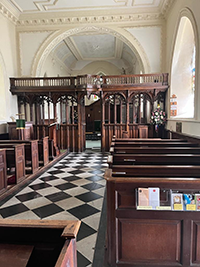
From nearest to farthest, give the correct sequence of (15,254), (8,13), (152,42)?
(15,254) → (8,13) → (152,42)

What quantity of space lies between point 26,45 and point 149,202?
9661 millimetres

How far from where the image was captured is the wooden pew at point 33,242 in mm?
1136

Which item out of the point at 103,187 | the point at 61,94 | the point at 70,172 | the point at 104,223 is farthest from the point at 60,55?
the point at 104,223

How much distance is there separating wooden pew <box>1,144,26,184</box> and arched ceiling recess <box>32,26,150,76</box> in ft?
18.8

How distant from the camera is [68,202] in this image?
343 centimetres

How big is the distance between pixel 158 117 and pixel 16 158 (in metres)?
5.53

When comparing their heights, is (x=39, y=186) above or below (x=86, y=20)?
below

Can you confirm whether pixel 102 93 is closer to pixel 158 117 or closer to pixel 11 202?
pixel 158 117

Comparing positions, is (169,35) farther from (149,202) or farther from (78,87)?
(149,202)

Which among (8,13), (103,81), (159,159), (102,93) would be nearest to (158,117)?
(102,93)

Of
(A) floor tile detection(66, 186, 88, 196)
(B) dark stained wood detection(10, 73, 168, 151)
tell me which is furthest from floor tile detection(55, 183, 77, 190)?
(B) dark stained wood detection(10, 73, 168, 151)

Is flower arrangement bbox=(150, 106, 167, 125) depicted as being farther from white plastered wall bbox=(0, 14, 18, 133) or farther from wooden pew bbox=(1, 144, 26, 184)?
white plastered wall bbox=(0, 14, 18, 133)

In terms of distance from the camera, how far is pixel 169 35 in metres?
7.75

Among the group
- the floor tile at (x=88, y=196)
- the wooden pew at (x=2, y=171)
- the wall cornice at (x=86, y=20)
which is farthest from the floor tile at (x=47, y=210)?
the wall cornice at (x=86, y=20)
